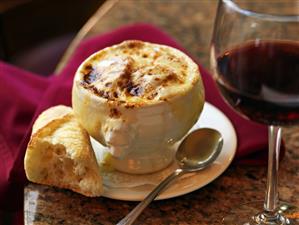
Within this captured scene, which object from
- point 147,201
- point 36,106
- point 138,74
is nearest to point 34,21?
point 36,106

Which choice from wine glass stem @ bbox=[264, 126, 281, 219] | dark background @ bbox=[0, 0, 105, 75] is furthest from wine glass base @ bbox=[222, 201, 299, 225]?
dark background @ bbox=[0, 0, 105, 75]

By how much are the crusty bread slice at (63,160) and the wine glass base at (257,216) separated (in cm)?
17

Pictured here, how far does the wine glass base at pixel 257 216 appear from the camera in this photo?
673mm

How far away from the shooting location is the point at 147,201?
0.68m

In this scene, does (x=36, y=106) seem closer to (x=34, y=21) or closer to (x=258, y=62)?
(x=258, y=62)

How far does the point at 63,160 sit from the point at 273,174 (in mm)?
255

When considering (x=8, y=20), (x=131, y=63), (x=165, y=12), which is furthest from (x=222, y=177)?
(x=8, y=20)

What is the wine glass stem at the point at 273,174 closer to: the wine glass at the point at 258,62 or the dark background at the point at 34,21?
the wine glass at the point at 258,62

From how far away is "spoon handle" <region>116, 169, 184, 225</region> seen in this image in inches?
25.8

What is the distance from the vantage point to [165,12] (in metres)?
1.24

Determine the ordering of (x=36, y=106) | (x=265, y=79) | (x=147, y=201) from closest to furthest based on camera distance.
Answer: (x=265, y=79) < (x=147, y=201) < (x=36, y=106)

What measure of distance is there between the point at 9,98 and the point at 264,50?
514 mm

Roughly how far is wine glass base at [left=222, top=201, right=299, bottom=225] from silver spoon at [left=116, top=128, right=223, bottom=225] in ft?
0.26

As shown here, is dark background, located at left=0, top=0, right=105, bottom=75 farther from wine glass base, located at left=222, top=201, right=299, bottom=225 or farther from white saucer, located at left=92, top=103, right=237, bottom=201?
wine glass base, located at left=222, top=201, right=299, bottom=225
